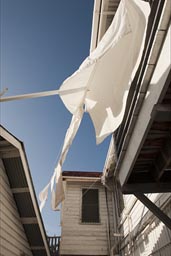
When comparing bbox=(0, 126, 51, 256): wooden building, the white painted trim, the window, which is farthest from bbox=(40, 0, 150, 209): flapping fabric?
the window

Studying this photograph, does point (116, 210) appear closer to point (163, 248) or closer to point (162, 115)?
point (163, 248)

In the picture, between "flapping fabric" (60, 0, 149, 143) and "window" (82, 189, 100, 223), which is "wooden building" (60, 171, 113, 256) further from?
"flapping fabric" (60, 0, 149, 143)

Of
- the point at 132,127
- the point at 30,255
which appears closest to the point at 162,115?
the point at 132,127

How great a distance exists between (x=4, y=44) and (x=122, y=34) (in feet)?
10.2

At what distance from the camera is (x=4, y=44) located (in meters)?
4.54

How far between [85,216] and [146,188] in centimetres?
570

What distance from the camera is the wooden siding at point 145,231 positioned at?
12.7ft

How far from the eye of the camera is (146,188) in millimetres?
3328

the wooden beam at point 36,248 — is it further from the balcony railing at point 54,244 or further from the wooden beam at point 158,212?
the wooden beam at point 158,212

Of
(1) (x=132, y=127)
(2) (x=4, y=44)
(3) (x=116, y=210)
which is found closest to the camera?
(1) (x=132, y=127)

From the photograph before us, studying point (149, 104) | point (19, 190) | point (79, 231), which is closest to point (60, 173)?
point (149, 104)

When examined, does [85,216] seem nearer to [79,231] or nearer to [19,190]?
[79,231]

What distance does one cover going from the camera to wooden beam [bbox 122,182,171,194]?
3314mm

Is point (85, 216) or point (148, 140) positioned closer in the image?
point (148, 140)
